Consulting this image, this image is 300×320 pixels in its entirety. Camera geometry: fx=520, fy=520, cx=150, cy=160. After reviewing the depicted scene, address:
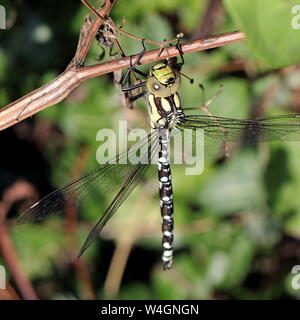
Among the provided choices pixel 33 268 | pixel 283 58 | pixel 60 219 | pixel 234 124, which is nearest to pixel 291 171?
pixel 234 124

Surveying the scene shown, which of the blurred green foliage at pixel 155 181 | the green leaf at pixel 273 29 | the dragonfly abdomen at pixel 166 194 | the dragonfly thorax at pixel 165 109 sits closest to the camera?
the green leaf at pixel 273 29

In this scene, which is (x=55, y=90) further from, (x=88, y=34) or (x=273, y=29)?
(x=273, y=29)

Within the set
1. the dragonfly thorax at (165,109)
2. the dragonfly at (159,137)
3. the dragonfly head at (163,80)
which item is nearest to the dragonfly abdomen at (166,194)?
the dragonfly at (159,137)

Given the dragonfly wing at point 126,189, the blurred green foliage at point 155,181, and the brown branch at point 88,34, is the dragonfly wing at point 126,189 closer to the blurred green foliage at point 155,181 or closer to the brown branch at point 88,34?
the blurred green foliage at point 155,181

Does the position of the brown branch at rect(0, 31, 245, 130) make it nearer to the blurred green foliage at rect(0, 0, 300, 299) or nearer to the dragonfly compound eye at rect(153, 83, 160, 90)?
the dragonfly compound eye at rect(153, 83, 160, 90)

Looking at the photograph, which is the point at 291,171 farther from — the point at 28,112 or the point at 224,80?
the point at 28,112

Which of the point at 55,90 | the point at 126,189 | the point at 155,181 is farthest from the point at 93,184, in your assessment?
the point at 155,181

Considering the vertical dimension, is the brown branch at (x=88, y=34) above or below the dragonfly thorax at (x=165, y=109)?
below
